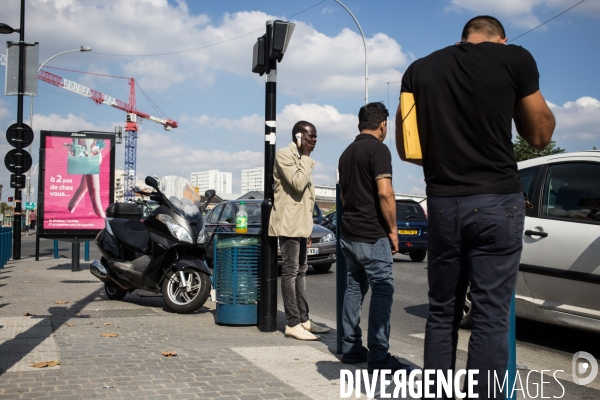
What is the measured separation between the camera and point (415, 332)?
722cm

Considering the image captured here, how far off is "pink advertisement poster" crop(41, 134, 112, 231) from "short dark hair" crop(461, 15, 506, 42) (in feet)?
42.3

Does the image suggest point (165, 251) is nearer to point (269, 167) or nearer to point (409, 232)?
point (269, 167)

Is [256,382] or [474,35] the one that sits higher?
[474,35]

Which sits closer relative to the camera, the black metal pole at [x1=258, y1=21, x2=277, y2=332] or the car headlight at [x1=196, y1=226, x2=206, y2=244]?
the black metal pole at [x1=258, y1=21, x2=277, y2=332]

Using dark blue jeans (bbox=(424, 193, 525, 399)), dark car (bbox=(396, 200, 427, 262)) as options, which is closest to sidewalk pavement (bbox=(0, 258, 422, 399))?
dark blue jeans (bbox=(424, 193, 525, 399))

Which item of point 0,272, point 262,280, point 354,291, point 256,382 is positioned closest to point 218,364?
point 256,382

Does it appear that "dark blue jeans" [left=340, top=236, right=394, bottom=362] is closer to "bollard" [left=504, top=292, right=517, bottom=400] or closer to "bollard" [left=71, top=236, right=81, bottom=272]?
"bollard" [left=504, top=292, right=517, bottom=400]

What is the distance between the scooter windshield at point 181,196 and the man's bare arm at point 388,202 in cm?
397

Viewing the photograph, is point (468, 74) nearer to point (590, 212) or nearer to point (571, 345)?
point (590, 212)

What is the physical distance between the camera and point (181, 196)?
8719 millimetres

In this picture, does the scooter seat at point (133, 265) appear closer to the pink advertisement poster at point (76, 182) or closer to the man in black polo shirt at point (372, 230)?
the man in black polo shirt at point (372, 230)

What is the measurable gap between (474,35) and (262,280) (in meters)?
4.08

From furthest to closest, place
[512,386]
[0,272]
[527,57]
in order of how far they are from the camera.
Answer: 1. [0,272]
2. [512,386]
3. [527,57]

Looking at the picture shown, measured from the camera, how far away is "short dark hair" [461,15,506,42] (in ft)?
9.93
